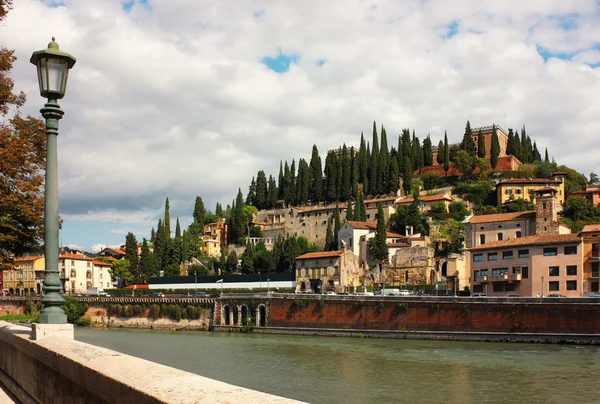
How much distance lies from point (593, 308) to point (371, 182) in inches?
2237

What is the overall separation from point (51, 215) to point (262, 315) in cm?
5844

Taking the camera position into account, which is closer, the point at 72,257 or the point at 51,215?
the point at 51,215

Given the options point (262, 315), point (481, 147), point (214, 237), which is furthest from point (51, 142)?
point (214, 237)

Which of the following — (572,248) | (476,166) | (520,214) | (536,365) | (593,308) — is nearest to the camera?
(536,365)

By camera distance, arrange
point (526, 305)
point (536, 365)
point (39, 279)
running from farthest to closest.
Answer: point (39, 279), point (526, 305), point (536, 365)

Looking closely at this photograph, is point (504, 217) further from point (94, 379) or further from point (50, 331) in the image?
point (94, 379)

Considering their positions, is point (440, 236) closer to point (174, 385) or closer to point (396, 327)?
point (396, 327)

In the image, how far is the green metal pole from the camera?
32.6ft

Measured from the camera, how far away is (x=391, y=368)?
3641 centimetres

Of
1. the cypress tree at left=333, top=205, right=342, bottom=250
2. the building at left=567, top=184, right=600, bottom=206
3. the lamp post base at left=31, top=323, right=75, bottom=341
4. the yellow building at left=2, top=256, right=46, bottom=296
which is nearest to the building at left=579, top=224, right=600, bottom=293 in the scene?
the building at left=567, top=184, right=600, bottom=206

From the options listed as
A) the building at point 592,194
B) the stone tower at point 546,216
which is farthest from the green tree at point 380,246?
the building at point 592,194

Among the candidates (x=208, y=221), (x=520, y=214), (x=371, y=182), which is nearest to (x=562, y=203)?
(x=520, y=214)

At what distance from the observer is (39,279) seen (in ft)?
362

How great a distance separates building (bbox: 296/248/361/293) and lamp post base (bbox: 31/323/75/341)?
6852cm
